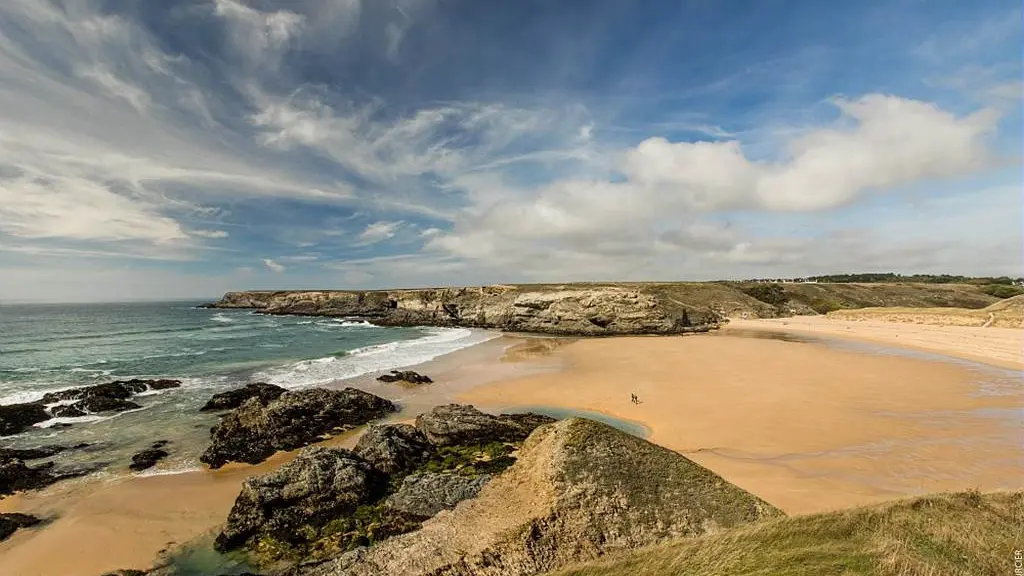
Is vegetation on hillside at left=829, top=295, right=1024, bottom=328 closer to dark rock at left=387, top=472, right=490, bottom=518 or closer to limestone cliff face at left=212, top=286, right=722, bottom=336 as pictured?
limestone cliff face at left=212, top=286, right=722, bottom=336

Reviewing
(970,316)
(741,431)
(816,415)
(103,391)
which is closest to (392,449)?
(741,431)

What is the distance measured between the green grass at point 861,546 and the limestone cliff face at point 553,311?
51.7 metres

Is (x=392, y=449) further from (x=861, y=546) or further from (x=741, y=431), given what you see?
(x=741, y=431)

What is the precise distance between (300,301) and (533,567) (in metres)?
121

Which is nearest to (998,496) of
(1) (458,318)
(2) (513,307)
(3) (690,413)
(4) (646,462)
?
(4) (646,462)

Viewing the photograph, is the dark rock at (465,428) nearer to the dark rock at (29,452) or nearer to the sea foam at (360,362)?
the dark rock at (29,452)

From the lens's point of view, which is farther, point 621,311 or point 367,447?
point 621,311

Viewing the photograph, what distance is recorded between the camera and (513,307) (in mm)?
69562

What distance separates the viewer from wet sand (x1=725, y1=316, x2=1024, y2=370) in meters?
32.3

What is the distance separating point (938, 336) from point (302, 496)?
55712mm

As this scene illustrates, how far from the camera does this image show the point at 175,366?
1345 inches

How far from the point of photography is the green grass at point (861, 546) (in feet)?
15.5

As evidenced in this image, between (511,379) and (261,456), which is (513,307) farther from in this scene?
(261,456)

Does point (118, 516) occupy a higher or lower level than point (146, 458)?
lower
